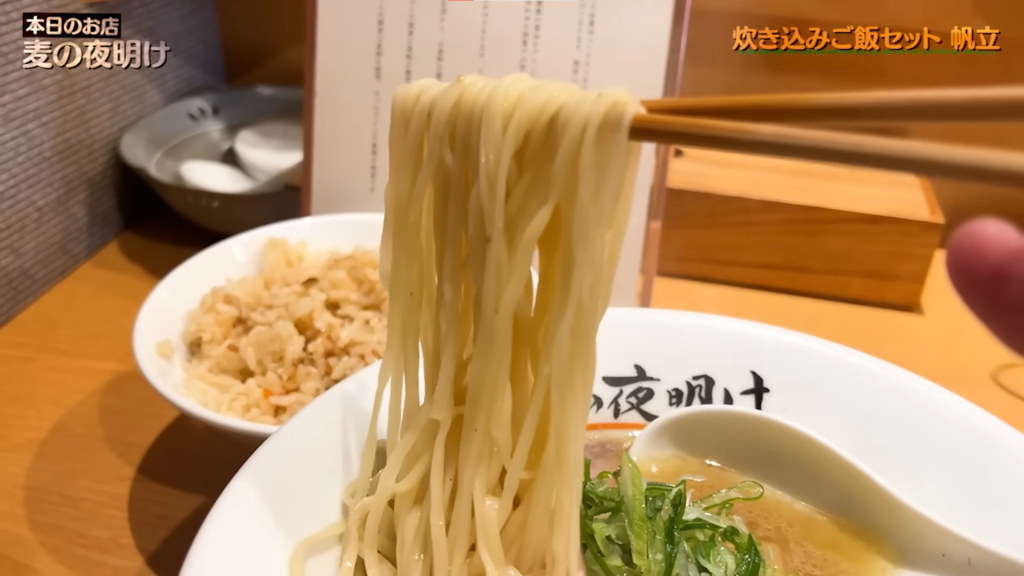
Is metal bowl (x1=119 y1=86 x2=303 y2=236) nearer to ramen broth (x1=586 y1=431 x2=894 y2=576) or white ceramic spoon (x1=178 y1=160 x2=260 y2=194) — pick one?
white ceramic spoon (x1=178 y1=160 x2=260 y2=194)

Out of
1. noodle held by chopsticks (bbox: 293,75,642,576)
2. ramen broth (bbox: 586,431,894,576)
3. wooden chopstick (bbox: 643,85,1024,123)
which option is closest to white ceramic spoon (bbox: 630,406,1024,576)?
ramen broth (bbox: 586,431,894,576)

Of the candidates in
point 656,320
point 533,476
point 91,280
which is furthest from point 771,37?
point 91,280

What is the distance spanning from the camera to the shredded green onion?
0.73 metres

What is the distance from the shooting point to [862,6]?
138 cm

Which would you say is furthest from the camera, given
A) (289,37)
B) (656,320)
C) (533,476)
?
(289,37)

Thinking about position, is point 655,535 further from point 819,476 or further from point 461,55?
point 461,55

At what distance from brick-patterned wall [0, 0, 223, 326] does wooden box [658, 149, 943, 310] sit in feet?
3.56

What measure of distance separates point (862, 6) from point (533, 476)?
1.20 meters

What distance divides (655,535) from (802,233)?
81 centimetres

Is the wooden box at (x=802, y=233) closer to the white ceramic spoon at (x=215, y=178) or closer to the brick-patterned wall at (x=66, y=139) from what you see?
the white ceramic spoon at (x=215, y=178)

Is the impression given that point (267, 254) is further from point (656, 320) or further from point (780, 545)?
point (780, 545)

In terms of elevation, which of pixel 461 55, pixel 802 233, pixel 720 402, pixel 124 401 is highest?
pixel 461 55

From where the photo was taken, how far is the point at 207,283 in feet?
3.72

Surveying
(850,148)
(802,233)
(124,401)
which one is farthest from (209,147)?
(850,148)
